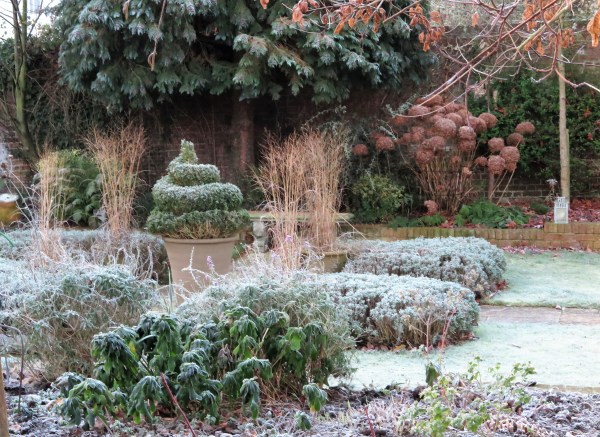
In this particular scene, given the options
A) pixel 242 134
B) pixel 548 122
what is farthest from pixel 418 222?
pixel 242 134

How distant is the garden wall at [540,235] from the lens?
8.99m

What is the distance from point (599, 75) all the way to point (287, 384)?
29.1 ft

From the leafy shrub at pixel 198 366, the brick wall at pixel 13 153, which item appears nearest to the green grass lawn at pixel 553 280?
the leafy shrub at pixel 198 366

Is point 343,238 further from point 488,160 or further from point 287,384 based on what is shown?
point 287,384

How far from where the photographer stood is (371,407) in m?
3.07

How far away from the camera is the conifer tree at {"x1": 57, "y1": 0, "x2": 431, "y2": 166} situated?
9539 mm

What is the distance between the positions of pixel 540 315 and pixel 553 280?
160 cm

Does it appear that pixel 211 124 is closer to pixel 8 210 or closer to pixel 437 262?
pixel 8 210

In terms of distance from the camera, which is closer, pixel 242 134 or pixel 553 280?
pixel 553 280

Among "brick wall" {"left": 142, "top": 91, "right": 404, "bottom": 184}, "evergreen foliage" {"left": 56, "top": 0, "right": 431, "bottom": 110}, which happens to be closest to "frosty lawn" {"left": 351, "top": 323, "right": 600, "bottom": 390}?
"evergreen foliage" {"left": 56, "top": 0, "right": 431, "bottom": 110}

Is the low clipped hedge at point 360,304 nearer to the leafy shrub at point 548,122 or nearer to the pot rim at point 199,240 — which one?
the pot rim at point 199,240

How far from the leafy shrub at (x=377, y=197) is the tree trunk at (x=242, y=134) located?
1.94m

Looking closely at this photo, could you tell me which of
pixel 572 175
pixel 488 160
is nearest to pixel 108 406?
pixel 488 160

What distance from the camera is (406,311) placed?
4602 millimetres
